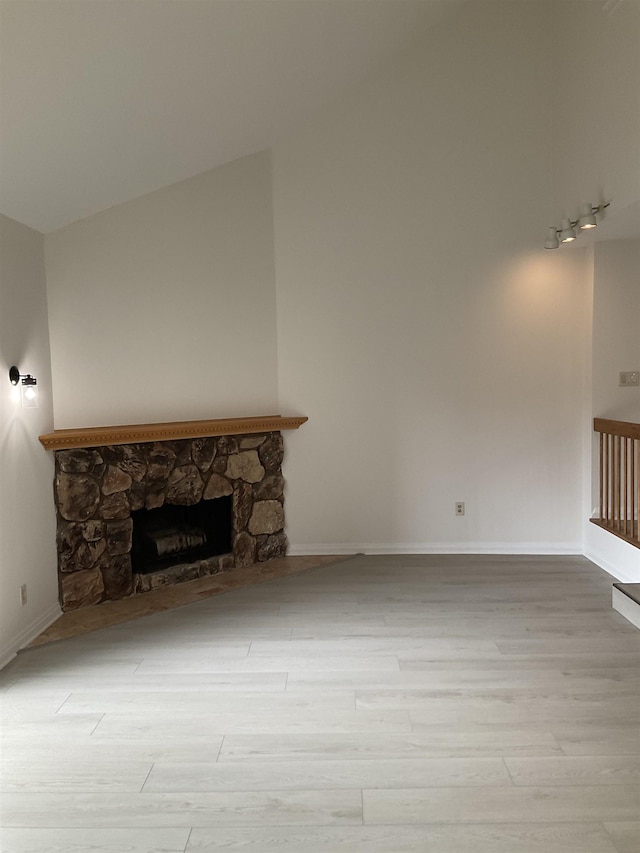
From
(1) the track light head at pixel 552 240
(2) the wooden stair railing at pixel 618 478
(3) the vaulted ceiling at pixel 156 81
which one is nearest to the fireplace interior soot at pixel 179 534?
(3) the vaulted ceiling at pixel 156 81

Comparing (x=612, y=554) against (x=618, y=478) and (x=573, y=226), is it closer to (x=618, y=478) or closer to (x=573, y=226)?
(x=618, y=478)

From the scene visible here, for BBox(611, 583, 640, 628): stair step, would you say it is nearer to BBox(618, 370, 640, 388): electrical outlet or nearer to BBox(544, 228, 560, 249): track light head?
BBox(618, 370, 640, 388): electrical outlet

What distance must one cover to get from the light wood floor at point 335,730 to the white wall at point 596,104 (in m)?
2.48

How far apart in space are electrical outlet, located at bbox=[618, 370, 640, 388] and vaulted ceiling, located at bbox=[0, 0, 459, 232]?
277 cm

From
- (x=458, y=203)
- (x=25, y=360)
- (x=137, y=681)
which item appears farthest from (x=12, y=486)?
(x=458, y=203)

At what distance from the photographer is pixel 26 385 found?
3.31 metres

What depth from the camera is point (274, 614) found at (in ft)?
11.9

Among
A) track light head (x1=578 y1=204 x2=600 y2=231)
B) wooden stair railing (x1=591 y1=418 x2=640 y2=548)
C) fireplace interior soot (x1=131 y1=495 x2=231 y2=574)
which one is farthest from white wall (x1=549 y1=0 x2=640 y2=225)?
fireplace interior soot (x1=131 y1=495 x2=231 y2=574)

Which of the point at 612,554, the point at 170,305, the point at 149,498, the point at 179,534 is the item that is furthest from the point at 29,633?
the point at 612,554

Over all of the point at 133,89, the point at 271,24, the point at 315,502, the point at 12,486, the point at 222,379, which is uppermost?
the point at 271,24

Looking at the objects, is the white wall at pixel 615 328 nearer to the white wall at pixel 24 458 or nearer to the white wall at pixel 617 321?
the white wall at pixel 617 321

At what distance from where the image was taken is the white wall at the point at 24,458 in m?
3.12

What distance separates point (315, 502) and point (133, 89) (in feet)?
9.77

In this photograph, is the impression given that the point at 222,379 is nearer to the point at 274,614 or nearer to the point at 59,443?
the point at 59,443
